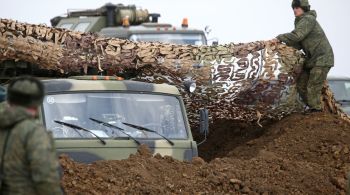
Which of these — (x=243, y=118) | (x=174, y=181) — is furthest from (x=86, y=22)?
(x=174, y=181)

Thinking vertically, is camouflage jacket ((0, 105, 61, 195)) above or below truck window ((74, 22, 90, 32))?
above

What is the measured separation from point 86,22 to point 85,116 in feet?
36.2

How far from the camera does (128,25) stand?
17.8 m

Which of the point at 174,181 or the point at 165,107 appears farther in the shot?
the point at 165,107

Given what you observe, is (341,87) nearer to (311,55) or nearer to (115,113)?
(311,55)

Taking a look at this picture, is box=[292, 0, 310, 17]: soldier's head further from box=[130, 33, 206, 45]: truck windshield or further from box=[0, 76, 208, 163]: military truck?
box=[130, 33, 206, 45]: truck windshield

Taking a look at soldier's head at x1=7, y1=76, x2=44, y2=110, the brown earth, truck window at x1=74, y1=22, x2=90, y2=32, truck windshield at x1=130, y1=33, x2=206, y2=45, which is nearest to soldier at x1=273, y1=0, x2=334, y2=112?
the brown earth

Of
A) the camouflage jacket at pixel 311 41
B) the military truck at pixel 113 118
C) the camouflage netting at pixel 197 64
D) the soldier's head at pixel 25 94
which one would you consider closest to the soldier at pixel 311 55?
the camouflage jacket at pixel 311 41

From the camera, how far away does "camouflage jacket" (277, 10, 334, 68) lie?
1084 cm

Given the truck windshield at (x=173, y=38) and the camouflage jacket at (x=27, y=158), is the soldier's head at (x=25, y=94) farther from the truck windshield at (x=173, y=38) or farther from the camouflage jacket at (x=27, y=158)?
the truck windshield at (x=173, y=38)

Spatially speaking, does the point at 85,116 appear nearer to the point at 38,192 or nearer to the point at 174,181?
the point at 174,181

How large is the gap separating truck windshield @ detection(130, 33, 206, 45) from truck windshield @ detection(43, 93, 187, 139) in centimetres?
772

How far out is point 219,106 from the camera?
10.9 m

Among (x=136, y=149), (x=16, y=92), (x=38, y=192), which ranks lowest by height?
(x=136, y=149)
